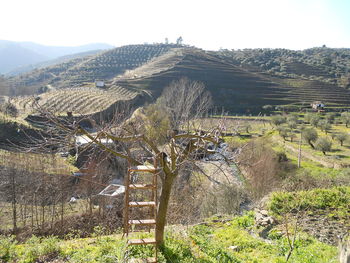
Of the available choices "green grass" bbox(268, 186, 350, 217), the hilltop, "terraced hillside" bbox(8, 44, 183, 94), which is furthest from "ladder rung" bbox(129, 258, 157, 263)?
"terraced hillside" bbox(8, 44, 183, 94)

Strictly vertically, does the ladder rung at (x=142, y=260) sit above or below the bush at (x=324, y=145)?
above

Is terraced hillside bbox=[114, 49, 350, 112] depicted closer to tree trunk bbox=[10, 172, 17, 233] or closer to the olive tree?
the olive tree

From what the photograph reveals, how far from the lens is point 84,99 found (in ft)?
148

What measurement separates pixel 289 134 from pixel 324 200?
24.3 m

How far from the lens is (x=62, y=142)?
4.32 m

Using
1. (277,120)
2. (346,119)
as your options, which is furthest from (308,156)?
(346,119)

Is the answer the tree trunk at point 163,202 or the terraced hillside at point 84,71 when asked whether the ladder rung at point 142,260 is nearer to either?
the tree trunk at point 163,202

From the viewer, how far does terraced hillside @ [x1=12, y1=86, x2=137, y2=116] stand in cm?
4100

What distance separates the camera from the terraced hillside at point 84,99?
135 ft

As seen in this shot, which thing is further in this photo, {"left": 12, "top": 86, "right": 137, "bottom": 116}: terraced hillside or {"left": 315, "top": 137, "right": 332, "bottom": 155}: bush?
{"left": 12, "top": 86, "right": 137, "bottom": 116}: terraced hillside

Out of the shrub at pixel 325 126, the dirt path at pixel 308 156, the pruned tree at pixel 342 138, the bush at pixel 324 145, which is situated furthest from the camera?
the shrub at pixel 325 126

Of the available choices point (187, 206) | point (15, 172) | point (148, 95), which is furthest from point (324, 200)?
point (148, 95)

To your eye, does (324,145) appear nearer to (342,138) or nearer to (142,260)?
(342,138)

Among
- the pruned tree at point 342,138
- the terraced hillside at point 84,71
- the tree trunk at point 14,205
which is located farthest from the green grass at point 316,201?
the terraced hillside at point 84,71
